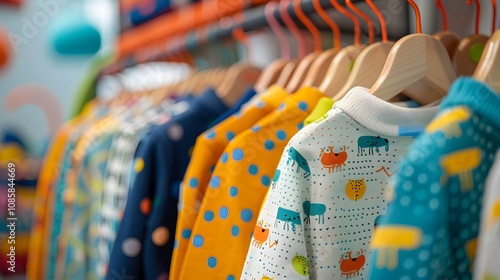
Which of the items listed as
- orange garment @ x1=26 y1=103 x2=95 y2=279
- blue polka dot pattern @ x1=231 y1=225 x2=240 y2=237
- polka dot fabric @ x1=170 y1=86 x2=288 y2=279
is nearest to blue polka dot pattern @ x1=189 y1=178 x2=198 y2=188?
polka dot fabric @ x1=170 y1=86 x2=288 y2=279

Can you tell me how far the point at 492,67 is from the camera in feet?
1.82

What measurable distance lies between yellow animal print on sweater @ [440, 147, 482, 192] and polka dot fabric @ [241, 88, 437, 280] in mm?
166

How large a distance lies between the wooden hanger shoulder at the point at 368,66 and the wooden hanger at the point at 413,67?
0.14ft

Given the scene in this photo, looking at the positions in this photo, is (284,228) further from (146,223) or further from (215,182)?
(146,223)

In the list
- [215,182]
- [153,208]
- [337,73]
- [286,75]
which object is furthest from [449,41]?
[153,208]

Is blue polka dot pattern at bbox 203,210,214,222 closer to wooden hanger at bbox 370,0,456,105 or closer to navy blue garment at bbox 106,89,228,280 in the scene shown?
navy blue garment at bbox 106,89,228,280

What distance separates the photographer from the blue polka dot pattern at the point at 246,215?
0.72m

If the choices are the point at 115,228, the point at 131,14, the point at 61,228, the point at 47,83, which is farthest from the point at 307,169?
the point at 47,83

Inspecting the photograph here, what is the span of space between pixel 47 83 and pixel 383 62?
2693mm

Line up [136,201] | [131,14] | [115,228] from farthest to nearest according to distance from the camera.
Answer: [131,14] < [115,228] < [136,201]

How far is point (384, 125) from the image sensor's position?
2.06 ft

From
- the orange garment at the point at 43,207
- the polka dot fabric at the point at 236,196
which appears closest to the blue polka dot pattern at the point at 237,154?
the polka dot fabric at the point at 236,196

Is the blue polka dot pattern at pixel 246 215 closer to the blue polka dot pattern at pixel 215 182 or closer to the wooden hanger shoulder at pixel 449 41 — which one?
the blue polka dot pattern at pixel 215 182

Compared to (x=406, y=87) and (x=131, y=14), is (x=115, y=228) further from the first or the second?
(x=131, y=14)
